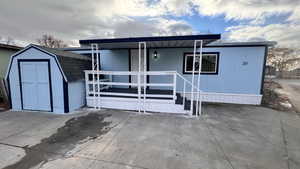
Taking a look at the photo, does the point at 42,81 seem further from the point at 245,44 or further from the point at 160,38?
the point at 245,44

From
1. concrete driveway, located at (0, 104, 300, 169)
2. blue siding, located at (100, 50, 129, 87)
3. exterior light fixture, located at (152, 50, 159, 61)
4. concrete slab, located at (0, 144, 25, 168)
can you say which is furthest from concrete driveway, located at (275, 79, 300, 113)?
concrete slab, located at (0, 144, 25, 168)

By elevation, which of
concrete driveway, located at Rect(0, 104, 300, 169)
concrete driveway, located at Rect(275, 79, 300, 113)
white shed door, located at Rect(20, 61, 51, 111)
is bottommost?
concrete driveway, located at Rect(0, 104, 300, 169)

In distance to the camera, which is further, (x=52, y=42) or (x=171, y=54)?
(x=52, y=42)

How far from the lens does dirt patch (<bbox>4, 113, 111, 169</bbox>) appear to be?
2.18m

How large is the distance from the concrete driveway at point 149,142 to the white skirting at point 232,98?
162 cm

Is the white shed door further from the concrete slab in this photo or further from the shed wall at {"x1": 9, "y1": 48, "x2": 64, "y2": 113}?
the concrete slab

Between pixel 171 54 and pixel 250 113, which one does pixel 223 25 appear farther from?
pixel 250 113

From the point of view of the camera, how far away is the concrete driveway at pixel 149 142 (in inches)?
84.5

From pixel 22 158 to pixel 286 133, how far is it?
608cm

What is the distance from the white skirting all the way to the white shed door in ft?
20.8

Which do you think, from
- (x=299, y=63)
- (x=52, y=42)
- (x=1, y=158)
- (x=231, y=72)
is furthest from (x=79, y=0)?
(x=299, y=63)

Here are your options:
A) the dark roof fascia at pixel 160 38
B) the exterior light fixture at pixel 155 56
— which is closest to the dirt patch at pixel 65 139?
the dark roof fascia at pixel 160 38

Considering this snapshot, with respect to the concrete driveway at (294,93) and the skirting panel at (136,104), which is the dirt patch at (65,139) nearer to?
the skirting panel at (136,104)

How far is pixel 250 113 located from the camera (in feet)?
16.3
